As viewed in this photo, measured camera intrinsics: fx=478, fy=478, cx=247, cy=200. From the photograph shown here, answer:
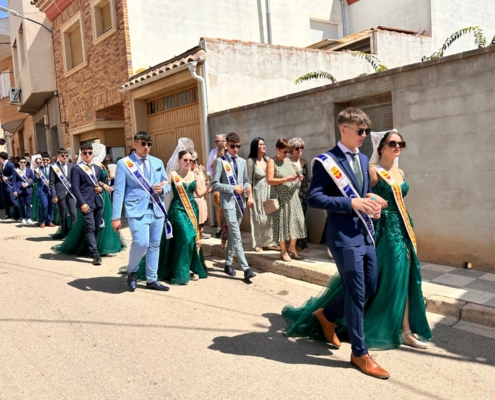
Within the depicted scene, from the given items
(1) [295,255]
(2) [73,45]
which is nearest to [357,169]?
(1) [295,255]

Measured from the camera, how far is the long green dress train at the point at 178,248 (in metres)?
6.07

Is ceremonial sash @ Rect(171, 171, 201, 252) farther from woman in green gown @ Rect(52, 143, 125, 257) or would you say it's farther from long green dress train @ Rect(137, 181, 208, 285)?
woman in green gown @ Rect(52, 143, 125, 257)

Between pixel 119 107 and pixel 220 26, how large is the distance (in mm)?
3837

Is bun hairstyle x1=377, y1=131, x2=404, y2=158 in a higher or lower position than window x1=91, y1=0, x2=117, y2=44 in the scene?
lower

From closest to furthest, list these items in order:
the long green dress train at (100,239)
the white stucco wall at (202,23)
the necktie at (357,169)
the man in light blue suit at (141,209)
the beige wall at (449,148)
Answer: the necktie at (357,169)
the beige wall at (449,148)
the man in light blue suit at (141,209)
the long green dress train at (100,239)
the white stucco wall at (202,23)

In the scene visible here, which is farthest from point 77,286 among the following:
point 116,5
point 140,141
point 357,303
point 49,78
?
point 49,78

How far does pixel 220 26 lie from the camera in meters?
13.8

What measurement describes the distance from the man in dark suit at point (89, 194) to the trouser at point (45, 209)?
16.1 feet

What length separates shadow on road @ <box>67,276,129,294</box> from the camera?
588cm

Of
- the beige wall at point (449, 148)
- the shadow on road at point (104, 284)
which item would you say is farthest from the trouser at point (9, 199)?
the beige wall at point (449, 148)

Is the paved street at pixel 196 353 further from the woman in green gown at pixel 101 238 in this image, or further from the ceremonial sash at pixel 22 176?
the ceremonial sash at pixel 22 176

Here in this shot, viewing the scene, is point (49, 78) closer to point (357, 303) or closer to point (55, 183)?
point (55, 183)

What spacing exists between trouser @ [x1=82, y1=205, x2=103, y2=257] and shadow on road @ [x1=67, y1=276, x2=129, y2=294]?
3.48 ft

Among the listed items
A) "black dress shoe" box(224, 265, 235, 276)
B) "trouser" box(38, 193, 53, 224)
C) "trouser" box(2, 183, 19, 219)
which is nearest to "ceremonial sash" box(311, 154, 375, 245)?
"black dress shoe" box(224, 265, 235, 276)
